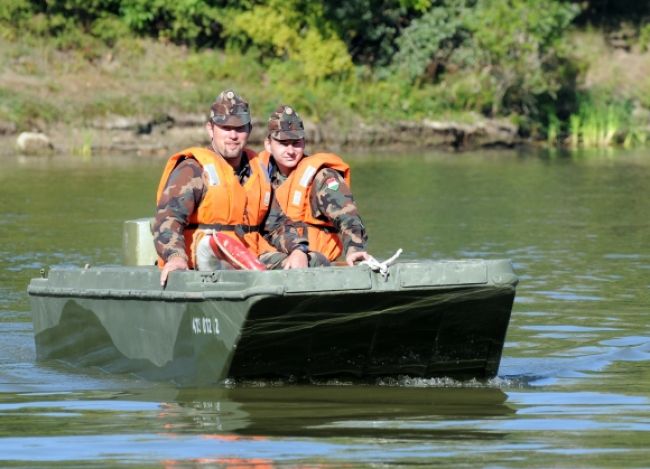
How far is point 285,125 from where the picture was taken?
32.8 feet

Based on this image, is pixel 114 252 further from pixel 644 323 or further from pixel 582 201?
pixel 582 201

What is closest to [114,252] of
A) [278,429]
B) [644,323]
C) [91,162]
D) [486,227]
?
[486,227]

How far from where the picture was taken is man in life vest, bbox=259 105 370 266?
9.88 metres

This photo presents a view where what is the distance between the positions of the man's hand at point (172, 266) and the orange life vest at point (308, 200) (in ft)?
3.16

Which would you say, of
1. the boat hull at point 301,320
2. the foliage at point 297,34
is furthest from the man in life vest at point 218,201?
the foliage at point 297,34

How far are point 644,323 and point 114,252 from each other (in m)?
6.42

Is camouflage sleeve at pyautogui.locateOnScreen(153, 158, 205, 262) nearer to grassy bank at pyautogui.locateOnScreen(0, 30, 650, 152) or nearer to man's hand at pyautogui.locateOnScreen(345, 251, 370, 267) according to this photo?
man's hand at pyautogui.locateOnScreen(345, 251, 370, 267)

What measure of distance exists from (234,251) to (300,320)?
628 mm

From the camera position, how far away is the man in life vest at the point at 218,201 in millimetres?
9484

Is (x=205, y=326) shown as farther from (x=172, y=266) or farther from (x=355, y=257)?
(x=355, y=257)

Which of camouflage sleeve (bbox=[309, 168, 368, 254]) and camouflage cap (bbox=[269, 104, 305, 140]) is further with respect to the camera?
camouflage cap (bbox=[269, 104, 305, 140])

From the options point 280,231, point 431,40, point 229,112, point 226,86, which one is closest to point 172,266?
point 280,231

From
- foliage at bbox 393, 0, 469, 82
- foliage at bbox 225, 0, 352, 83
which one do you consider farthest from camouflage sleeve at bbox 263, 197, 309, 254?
foliage at bbox 393, 0, 469, 82

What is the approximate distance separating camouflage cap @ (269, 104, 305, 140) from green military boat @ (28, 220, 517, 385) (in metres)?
1.15
